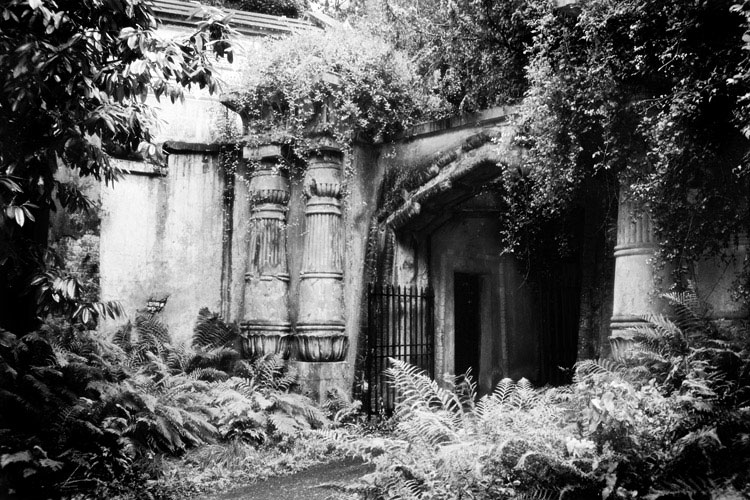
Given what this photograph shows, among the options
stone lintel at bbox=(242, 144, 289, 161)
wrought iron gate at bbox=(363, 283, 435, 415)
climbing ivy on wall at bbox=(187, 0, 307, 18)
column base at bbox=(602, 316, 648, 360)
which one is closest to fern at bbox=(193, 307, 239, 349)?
wrought iron gate at bbox=(363, 283, 435, 415)

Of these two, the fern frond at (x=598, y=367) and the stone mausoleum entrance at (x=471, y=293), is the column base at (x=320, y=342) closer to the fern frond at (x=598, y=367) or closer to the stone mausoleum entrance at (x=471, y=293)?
the stone mausoleum entrance at (x=471, y=293)

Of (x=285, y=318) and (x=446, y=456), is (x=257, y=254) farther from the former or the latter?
(x=446, y=456)

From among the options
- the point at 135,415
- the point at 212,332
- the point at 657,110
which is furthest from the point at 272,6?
the point at 657,110

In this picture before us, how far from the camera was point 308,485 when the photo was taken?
658 cm

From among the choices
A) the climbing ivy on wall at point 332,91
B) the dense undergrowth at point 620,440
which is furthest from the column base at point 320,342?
the dense undergrowth at point 620,440

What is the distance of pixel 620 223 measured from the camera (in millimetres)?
6668

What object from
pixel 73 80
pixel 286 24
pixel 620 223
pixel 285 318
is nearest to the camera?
pixel 73 80

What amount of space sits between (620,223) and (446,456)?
2.96m

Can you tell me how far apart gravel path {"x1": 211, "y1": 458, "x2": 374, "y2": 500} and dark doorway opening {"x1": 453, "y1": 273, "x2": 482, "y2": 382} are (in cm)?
448

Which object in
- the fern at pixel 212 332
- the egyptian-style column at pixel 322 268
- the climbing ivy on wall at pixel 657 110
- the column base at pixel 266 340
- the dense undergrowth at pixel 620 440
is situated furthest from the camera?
the fern at pixel 212 332

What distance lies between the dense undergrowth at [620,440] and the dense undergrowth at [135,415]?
2194mm

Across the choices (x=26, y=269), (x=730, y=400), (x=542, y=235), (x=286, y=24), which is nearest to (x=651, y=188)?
(x=730, y=400)

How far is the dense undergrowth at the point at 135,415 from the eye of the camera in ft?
19.8

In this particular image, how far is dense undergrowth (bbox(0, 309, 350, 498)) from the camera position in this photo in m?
6.03
